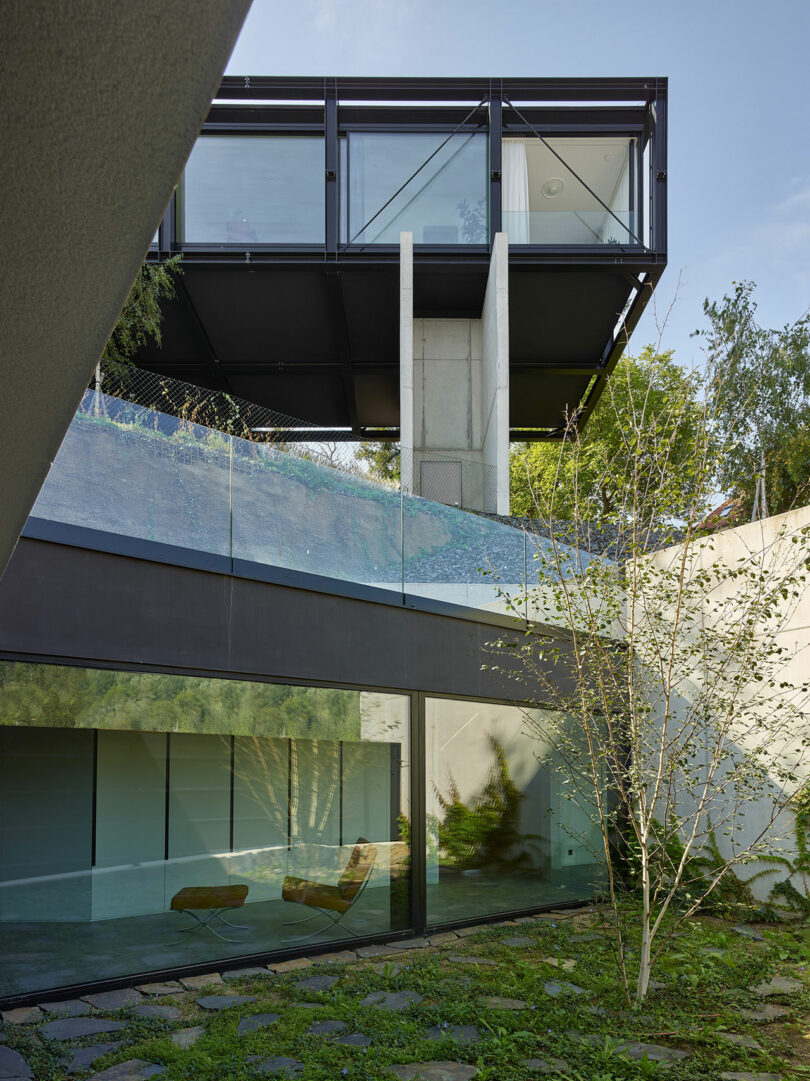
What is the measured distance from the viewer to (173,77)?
1.08m

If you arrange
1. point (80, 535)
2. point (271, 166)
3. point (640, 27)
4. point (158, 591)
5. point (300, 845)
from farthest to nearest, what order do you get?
point (640, 27), point (271, 166), point (300, 845), point (158, 591), point (80, 535)

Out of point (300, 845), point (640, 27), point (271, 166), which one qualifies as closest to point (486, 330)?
point (271, 166)

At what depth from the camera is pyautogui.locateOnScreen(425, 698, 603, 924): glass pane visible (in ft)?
26.0

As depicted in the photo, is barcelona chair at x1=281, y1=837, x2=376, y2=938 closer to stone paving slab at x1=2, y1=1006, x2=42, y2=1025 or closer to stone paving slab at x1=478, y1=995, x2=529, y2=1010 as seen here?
stone paving slab at x1=478, y1=995, x2=529, y2=1010

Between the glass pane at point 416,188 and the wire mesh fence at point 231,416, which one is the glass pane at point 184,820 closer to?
the wire mesh fence at point 231,416

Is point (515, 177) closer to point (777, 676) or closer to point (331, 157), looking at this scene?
point (331, 157)

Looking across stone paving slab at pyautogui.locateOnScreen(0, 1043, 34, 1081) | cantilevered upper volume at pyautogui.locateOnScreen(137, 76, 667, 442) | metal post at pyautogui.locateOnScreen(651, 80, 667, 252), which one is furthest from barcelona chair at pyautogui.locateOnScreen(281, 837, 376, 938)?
metal post at pyautogui.locateOnScreen(651, 80, 667, 252)

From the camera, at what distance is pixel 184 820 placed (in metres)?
6.34

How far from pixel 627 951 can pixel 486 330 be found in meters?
10.4

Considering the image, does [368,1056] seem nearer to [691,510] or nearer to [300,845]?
[300,845]

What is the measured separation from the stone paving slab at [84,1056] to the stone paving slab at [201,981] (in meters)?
1.12

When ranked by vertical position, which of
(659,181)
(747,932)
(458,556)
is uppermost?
(659,181)

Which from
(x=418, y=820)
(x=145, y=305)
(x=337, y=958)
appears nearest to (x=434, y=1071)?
(x=337, y=958)

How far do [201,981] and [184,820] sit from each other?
3.42 ft
